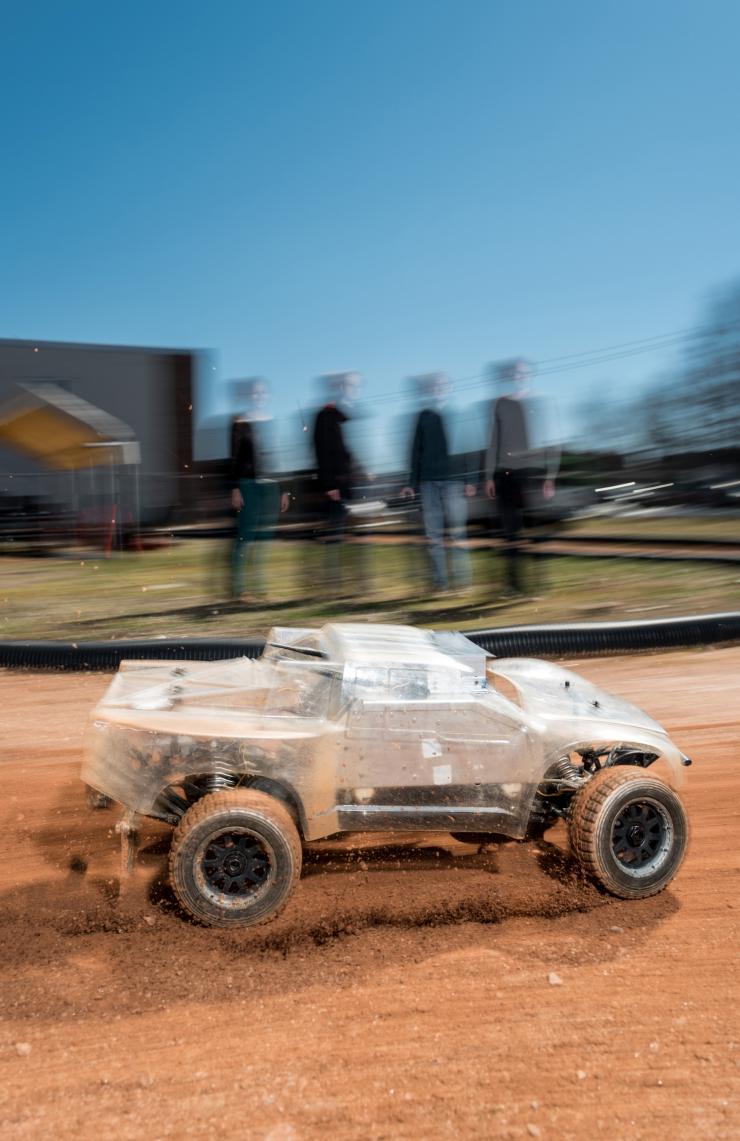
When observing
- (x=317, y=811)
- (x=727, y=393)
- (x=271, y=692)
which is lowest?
(x=317, y=811)

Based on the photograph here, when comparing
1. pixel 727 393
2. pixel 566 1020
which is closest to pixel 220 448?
pixel 566 1020

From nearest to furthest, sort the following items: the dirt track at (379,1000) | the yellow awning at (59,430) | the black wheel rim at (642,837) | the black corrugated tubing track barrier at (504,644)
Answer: the dirt track at (379,1000) → the black wheel rim at (642,837) → the black corrugated tubing track barrier at (504,644) → the yellow awning at (59,430)

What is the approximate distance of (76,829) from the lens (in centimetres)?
408

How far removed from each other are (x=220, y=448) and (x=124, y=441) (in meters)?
4.15

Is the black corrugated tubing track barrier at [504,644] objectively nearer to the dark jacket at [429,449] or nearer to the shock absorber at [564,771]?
the dark jacket at [429,449]

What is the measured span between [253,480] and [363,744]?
546cm

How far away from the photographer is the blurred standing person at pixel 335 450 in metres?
8.17

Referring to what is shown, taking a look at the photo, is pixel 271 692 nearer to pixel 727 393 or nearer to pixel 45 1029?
pixel 45 1029

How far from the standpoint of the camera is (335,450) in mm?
8406

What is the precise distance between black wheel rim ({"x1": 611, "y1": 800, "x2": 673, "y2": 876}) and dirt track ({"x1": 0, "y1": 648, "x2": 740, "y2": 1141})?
146 millimetres

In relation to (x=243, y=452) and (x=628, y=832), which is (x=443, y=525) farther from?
(x=628, y=832)

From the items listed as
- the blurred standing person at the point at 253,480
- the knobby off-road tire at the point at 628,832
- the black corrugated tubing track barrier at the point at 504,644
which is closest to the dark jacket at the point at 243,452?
the blurred standing person at the point at 253,480

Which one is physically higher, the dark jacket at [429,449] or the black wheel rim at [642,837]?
the dark jacket at [429,449]

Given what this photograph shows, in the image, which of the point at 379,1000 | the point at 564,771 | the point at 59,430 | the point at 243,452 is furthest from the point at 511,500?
the point at 59,430
